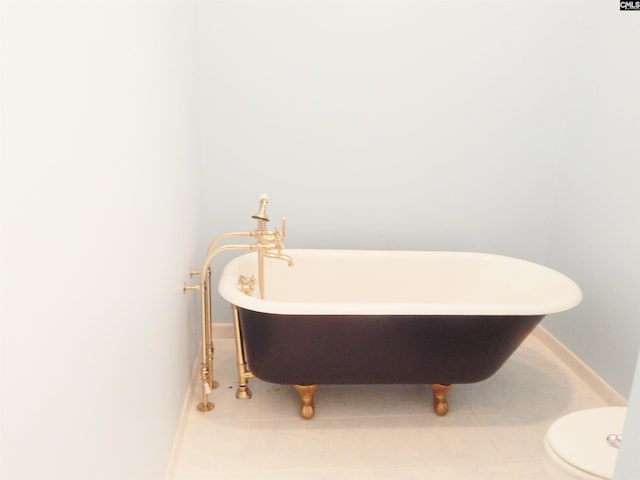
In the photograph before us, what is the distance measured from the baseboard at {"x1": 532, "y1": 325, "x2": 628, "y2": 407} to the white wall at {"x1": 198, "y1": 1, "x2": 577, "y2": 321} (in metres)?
0.64

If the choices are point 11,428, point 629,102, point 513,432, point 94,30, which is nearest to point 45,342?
point 11,428

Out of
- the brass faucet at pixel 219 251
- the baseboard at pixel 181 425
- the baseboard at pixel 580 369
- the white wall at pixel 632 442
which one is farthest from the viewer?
the baseboard at pixel 580 369

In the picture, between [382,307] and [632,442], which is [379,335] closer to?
[382,307]

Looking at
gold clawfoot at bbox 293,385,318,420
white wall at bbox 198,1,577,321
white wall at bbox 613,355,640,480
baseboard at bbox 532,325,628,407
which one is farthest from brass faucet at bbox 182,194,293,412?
baseboard at bbox 532,325,628,407

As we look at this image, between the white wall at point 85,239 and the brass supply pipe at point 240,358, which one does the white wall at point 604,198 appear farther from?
the white wall at point 85,239

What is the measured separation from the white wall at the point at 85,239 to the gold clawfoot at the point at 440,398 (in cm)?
114

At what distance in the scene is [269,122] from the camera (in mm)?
2557

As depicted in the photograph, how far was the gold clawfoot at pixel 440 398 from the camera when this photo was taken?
2174 mm

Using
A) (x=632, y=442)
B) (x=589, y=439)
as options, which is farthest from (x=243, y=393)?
(x=632, y=442)

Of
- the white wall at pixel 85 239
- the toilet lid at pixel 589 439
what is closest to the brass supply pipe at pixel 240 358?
the white wall at pixel 85 239

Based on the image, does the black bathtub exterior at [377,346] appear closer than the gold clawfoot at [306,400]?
Yes

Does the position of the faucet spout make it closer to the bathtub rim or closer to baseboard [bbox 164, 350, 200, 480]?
the bathtub rim


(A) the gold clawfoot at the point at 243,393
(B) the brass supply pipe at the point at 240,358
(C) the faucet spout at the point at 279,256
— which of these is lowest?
(A) the gold clawfoot at the point at 243,393

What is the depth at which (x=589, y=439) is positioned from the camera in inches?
56.9
